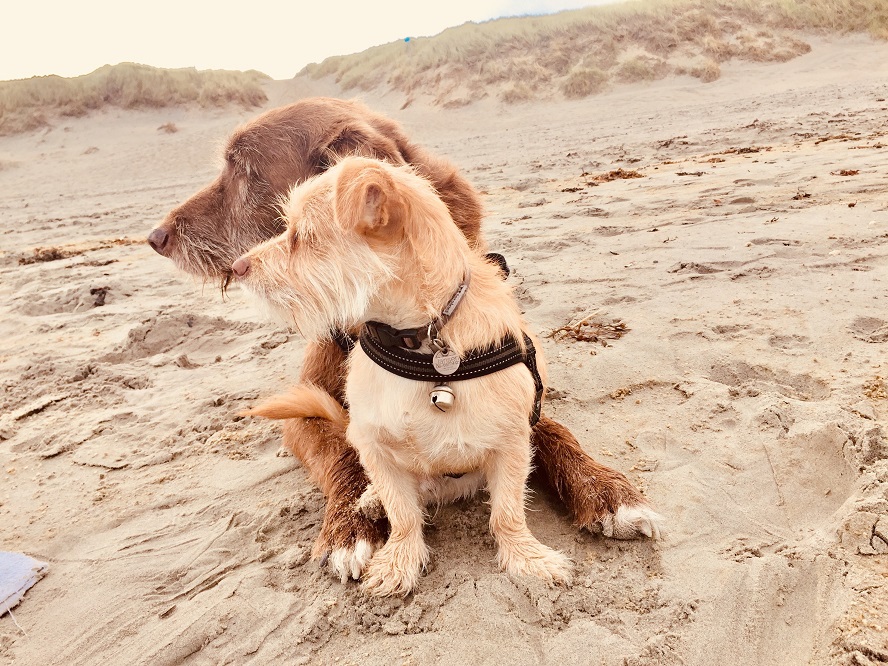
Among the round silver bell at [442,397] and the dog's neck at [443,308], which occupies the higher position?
the dog's neck at [443,308]

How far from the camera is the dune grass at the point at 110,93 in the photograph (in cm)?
2589

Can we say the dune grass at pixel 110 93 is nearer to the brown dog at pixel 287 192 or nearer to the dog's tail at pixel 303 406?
the brown dog at pixel 287 192

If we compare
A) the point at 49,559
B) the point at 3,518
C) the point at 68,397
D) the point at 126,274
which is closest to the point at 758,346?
the point at 49,559


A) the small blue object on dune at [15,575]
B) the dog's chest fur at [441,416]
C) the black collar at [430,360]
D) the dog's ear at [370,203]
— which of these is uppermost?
the dog's ear at [370,203]

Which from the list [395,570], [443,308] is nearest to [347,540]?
[395,570]

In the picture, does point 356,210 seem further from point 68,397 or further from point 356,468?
point 68,397

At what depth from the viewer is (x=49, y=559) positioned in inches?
92.1

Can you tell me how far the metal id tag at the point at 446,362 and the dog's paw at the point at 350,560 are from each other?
2.58ft

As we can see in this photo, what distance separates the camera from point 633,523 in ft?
6.90

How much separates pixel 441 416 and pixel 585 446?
1064mm

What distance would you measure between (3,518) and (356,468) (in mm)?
1662

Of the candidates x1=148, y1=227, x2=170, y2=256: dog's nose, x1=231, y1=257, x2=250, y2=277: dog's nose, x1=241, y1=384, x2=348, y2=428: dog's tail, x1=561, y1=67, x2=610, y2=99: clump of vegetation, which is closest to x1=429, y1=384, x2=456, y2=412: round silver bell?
x1=231, y1=257, x2=250, y2=277: dog's nose

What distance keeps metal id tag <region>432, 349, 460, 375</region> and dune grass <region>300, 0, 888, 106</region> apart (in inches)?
859

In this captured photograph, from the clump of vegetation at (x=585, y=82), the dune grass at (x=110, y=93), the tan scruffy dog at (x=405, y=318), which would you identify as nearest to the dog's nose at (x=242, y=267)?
the tan scruffy dog at (x=405, y=318)
